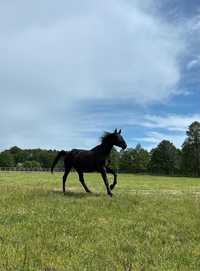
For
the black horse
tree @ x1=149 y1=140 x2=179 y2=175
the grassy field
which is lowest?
the grassy field

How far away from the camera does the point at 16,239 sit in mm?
9844

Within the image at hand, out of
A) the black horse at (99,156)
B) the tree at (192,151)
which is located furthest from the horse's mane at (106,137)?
the tree at (192,151)

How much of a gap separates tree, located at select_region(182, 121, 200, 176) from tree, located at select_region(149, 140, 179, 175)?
26.8 ft

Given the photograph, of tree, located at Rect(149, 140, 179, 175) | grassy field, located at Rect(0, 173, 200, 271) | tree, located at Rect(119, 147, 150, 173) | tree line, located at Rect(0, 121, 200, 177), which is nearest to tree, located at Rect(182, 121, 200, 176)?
tree line, located at Rect(0, 121, 200, 177)

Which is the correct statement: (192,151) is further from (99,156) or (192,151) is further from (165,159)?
(99,156)

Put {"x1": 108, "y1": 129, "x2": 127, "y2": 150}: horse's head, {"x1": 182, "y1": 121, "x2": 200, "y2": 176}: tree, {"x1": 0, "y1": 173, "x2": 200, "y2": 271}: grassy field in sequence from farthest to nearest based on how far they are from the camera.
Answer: {"x1": 182, "y1": 121, "x2": 200, "y2": 176}: tree
{"x1": 108, "y1": 129, "x2": 127, "y2": 150}: horse's head
{"x1": 0, "y1": 173, "x2": 200, "y2": 271}: grassy field

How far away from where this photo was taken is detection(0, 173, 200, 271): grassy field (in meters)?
8.56

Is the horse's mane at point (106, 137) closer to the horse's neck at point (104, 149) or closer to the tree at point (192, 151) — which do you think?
the horse's neck at point (104, 149)

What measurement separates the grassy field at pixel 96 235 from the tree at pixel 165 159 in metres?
123

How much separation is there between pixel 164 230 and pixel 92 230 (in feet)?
6.75

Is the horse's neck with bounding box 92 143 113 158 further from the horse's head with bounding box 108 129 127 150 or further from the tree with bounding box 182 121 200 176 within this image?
the tree with bounding box 182 121 200 176

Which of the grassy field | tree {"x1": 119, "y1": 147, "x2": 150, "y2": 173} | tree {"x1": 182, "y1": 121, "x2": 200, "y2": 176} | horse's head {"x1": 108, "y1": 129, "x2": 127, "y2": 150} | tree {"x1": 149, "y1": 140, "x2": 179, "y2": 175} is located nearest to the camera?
the grassy field

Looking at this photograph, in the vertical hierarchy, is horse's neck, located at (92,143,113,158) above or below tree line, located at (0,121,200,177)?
below

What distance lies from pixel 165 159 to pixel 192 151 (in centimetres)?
1475
